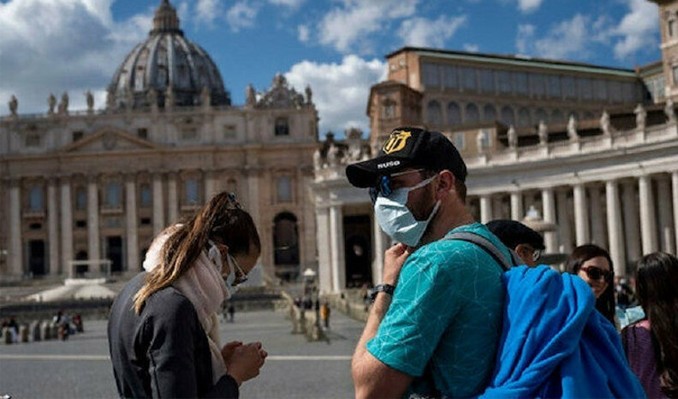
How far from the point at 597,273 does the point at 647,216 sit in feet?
137

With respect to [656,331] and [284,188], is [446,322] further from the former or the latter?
[284,188]

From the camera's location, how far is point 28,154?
10225cm

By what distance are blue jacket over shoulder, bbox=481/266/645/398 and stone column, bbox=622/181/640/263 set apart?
48.9 metres

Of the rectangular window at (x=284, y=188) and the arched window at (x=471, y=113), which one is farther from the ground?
the arched window at (x=471, y=113)

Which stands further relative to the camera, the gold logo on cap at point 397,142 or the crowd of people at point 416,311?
the gold logo on cap at point 397,142

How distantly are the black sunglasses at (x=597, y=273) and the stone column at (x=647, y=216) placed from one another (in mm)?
41628

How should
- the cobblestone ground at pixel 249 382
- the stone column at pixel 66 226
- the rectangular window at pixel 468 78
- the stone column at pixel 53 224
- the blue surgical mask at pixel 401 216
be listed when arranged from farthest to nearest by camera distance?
the stone column at pixel 53 224 → the stone column at pixel 66 226 → the rectangular window at pixel 468 78 → the cobblestone ground at pixel 249 382 → the blue surgical mask at pixel 401 216

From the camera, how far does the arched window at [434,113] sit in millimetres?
76438

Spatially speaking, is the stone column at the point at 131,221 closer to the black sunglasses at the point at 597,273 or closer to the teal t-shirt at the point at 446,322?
the black sunglasses at the point at 597,273

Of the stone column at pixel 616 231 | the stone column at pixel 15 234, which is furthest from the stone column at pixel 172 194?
the stone column at pixel 616 231

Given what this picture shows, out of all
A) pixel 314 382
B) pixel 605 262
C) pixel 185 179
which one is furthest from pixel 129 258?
pixel 605 262

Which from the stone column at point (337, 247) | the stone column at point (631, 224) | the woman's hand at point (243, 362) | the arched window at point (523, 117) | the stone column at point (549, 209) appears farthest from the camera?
the arched window at point (523, 117)

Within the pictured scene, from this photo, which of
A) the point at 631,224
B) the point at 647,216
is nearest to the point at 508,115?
the point at 631,224

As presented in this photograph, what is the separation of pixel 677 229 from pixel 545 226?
1580 centimetres
